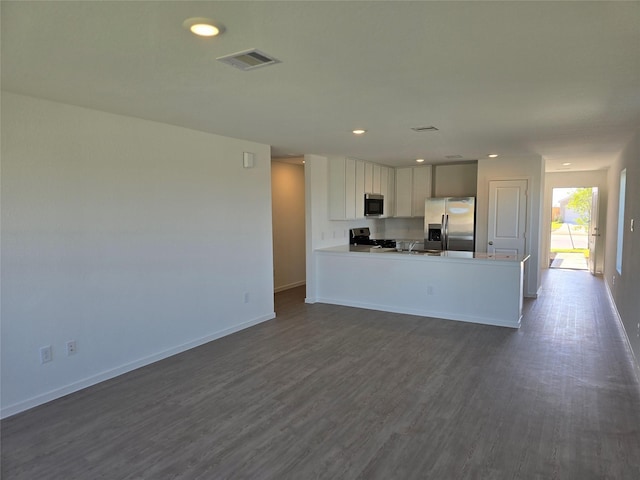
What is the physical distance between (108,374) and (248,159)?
271 cm

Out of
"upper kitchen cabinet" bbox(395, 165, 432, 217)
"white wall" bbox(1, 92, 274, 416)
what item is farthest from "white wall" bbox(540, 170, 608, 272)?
"white wall" bbox(1, 92, 274, 416)

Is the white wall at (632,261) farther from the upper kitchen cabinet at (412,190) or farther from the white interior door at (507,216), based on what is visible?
the upper kitchen cabinet at (412,190)

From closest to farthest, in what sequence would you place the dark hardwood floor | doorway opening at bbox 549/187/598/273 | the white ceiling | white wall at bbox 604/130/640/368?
the white ceiling
the dark hardwood floor
white wall at bbox 604/130/640/368
doorway opening at bbox 549/187/598/273

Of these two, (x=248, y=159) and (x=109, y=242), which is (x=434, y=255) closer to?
(x=248, y=159)

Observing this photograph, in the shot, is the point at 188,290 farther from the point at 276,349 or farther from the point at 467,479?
the point at 467,479

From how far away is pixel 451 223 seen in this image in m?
7.16

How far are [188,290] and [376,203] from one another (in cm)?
423

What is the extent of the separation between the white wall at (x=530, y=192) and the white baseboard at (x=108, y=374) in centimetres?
449

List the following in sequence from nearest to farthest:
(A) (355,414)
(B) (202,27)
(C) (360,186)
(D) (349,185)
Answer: (B) (202,27)
(A) (355,414)
(D) (349,185)
(C) (360,186)

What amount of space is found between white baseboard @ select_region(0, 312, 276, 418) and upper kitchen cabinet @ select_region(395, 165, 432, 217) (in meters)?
4.41

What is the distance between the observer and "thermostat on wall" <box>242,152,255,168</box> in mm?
4801

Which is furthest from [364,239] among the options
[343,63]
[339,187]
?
[343,63]

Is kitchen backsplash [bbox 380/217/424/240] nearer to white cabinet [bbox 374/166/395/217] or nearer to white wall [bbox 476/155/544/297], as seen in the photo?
white cabinet [bbox 374/166/395/217]

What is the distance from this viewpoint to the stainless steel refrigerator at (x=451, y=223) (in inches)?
275
